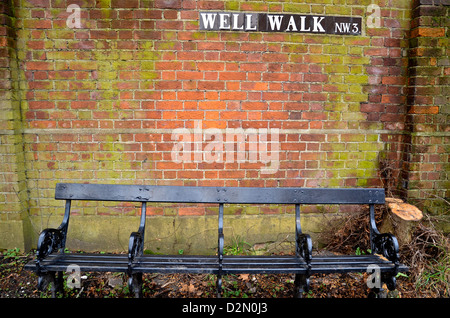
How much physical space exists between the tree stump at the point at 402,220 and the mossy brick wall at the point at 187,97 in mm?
374

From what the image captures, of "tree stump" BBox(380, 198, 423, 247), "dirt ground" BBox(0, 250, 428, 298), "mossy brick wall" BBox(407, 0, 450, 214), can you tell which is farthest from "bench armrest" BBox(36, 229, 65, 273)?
"mossy brick wall" BBox(407, 0, 450, 214)

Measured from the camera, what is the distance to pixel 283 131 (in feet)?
10.4

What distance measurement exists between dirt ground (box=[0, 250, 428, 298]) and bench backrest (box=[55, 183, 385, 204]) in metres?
0.86

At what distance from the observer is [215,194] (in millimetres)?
2615

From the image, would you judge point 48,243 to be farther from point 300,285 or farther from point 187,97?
point 300,285

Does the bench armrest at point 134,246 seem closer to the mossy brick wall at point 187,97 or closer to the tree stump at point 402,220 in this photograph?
the mossy brick wall at point 187,97

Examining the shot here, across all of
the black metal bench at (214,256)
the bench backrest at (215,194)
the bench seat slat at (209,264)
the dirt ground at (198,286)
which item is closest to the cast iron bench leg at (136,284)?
the black metal bench at (214,256)

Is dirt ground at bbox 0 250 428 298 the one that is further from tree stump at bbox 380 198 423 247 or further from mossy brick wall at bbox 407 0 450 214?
mossy brick wall at bbox 407 0 450 214

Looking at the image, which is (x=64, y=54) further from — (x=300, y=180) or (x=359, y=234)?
(x=359, y=234)

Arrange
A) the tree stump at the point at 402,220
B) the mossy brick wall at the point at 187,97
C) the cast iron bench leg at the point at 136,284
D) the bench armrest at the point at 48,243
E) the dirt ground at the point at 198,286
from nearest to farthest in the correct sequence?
the bench armrest at the point at 48,243 < the cast iron bench leg at the point at 136,284 < the dirt ground at the point at 198,286 < the tree stump at the point at 402,220 < the mossy brick wall at the point at 187,97

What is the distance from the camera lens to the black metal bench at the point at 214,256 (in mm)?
2246

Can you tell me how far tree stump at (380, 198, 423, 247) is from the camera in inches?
111

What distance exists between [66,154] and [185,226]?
64.0 inches
